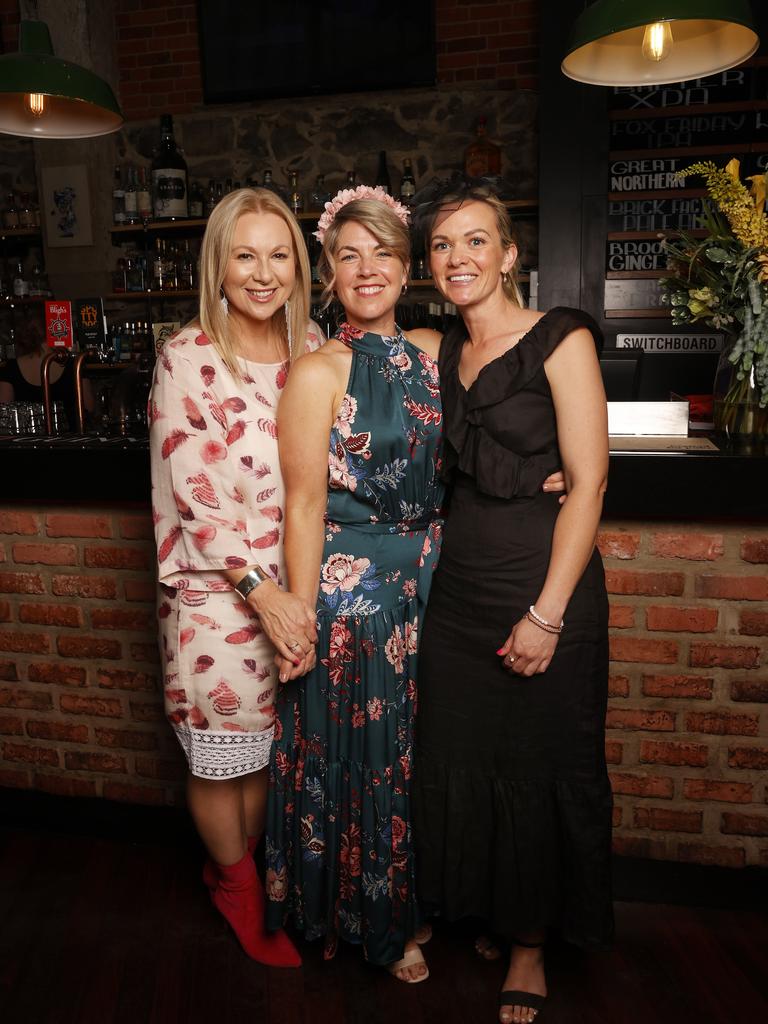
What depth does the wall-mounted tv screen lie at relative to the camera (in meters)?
5.07

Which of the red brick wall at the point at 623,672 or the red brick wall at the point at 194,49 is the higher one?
the red brick wall at the point at 194,49

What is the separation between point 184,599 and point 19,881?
3.72 ft

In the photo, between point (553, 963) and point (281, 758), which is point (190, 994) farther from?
point (553, 963)

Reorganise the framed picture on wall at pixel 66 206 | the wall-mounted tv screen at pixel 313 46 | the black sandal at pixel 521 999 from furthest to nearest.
Answer: the framed picture on wall at pixel 66 206 < the wall-mounted tv screen at pixel 313 46 < the black sandal at pixel 521 999

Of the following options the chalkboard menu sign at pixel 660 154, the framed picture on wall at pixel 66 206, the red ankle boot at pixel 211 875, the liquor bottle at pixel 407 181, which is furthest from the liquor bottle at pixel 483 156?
the red ankle boot at pixel 211 875

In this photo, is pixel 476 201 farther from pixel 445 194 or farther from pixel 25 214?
pixel 25 214

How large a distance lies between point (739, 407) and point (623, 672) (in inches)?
29.8

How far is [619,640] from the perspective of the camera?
6.92ft

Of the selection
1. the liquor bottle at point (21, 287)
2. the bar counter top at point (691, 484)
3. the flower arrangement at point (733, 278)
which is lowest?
the bar counter top at point (691, 484)

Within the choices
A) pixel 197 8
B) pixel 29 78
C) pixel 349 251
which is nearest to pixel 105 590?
pixel 349 251

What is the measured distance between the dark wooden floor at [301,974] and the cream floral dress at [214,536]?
508 mm

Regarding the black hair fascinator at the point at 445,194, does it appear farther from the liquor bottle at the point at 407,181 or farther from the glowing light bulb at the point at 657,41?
the liquor bottle at the point at 407,181

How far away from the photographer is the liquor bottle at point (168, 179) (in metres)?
5.23

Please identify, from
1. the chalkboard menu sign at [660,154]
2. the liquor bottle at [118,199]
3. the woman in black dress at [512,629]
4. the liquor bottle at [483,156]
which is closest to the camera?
the woman in black dress at [512,629]
